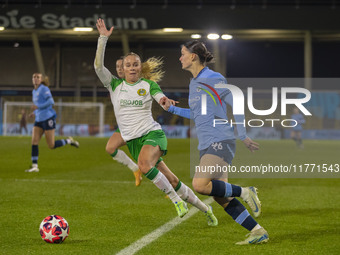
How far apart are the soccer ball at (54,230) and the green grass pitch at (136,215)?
0.25 ft

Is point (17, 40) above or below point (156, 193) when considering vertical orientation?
above

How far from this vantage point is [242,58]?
4231cm

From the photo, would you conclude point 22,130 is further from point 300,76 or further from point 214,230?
point 214,230

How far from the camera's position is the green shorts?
24.2 feet

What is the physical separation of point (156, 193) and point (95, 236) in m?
3.97

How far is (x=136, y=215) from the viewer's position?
25.1 feet

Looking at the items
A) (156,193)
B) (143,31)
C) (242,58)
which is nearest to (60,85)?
(143,31)

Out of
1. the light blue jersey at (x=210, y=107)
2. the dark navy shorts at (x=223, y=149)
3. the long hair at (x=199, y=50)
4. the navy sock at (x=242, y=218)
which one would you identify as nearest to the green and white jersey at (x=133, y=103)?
the long hair at (x=199, y=50)

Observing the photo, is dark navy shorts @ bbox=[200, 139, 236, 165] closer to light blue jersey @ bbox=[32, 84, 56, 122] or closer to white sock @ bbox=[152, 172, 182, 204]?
white sock @ bbox=[152, 172, 182, 204]

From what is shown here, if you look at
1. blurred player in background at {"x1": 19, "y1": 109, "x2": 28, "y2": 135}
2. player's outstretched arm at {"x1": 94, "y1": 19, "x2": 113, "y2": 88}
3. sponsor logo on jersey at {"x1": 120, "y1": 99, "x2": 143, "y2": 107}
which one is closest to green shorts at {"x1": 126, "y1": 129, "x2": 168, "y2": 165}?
sponsor logo on jersey at {"x1": 120, "y1": 99, "x2": 143, "y2": 107}

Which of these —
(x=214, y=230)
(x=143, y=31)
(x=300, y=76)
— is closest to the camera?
(x=214, y=230)

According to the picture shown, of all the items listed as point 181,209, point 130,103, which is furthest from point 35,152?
point 181,209

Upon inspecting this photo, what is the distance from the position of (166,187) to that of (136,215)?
1.01 metres

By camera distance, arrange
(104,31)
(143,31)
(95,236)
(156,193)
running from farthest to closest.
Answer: (143,31), (156,193), (104,31), (95,236)
